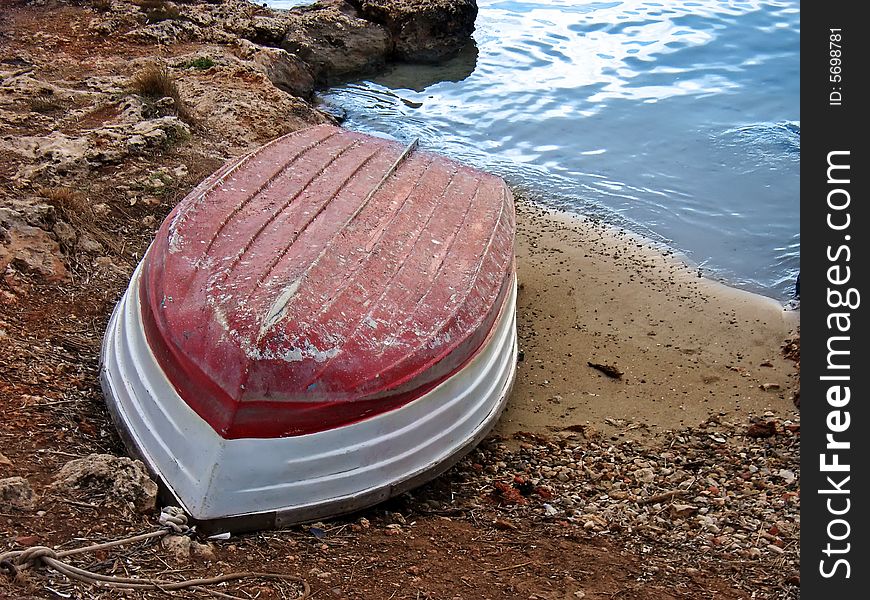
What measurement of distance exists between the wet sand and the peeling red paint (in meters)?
0.85

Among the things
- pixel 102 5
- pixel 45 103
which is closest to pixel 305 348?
pixel 45 103

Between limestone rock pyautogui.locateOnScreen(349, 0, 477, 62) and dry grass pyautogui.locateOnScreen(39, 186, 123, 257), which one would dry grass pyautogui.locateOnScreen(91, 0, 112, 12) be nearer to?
limestone rock pyautogui.locateOnScreen(349, 0, 477, 62)

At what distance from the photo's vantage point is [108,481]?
294 cm

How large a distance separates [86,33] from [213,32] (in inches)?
50.6

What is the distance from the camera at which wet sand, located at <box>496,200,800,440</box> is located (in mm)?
4395

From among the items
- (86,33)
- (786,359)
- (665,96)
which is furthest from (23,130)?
(665,96)

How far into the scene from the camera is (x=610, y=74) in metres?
10.6

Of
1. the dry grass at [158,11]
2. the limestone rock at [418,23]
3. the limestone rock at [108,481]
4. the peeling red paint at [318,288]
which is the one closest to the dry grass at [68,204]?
the peeling red paint at [318,288]

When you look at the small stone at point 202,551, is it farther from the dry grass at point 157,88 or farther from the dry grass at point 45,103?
the dry grass at point 45,103

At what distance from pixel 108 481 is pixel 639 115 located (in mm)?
7715

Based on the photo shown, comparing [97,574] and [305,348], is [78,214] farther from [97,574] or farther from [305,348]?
[97,574]

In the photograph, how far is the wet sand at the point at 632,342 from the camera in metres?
4.39

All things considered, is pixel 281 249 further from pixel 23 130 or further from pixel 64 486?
pixel 23 130

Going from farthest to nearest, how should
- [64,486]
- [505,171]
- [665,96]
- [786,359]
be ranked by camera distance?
[665,96] < [505,171] < [786,359] < [64,486]
